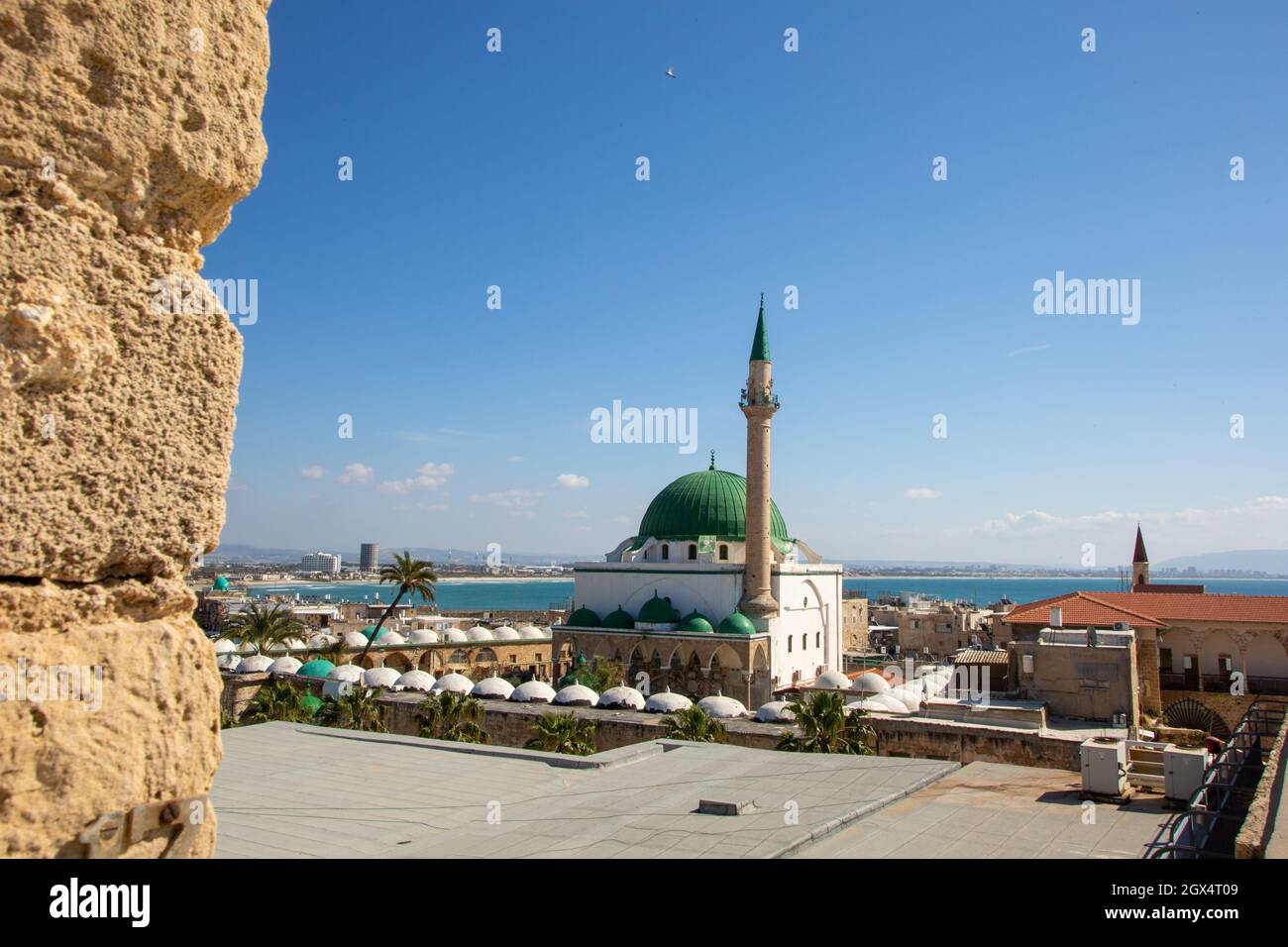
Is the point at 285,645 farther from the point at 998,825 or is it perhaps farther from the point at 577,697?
the point at 998,825

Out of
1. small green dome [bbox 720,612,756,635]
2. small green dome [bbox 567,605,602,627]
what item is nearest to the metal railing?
small green dome [bbox 720,612,756,635]

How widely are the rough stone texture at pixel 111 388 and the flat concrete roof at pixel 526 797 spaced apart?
550 centimetres

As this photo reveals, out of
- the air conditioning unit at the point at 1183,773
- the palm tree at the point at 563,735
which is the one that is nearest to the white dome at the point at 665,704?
the palm tree at the point at 563,735

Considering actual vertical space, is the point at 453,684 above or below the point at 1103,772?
below

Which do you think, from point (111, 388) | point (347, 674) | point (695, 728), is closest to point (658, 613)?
point (347, 674)

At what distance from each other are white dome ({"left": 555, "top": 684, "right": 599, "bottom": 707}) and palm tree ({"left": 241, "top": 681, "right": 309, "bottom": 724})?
6187 millimetres

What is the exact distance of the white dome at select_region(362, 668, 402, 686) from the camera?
80.7ft

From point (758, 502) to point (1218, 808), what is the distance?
23.7m

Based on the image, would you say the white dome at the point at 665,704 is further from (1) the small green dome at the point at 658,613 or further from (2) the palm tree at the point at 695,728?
(1) the small green dome at the point at 658,613

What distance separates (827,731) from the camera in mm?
14953

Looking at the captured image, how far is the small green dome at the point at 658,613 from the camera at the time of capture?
110 feet

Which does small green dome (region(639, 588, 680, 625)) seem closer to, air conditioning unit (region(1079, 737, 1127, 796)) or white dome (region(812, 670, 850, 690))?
white dome (region(812, 670, 850, 690))
